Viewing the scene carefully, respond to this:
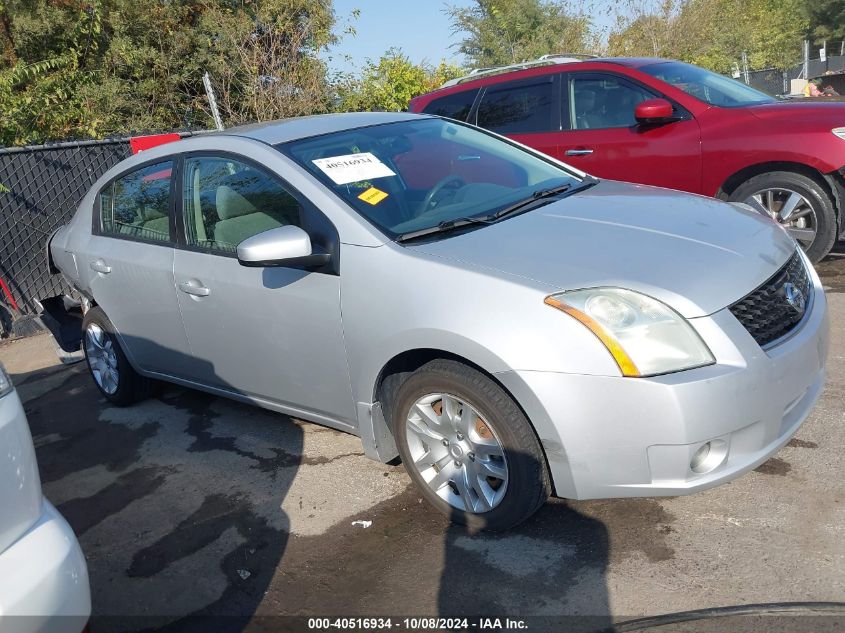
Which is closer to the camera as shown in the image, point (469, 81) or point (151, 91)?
point (469, 81)

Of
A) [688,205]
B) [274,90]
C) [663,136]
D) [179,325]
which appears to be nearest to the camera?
[688,205]

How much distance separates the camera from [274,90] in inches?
520

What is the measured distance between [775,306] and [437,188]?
161 cm

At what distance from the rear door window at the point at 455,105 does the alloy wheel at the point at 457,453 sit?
495 centimetres

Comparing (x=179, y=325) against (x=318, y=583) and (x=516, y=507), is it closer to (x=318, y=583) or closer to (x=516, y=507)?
(x=318, y=583)

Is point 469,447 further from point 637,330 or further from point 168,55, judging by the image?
point 168,55

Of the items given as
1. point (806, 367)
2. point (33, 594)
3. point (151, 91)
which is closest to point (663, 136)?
point (806, 367)

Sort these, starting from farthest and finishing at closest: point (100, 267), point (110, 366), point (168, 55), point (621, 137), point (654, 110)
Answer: point (168, 55) → point (621, 137) → point (654, 110) → point (110, 366) → point (100, 267)

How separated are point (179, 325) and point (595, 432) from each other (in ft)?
8.19

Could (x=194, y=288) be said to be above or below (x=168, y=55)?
below

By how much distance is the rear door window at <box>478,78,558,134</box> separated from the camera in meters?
7.01

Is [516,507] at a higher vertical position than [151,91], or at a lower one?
lower

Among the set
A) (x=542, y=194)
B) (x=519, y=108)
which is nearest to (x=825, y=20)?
(x=519, y=108)

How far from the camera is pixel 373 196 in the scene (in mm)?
3549
